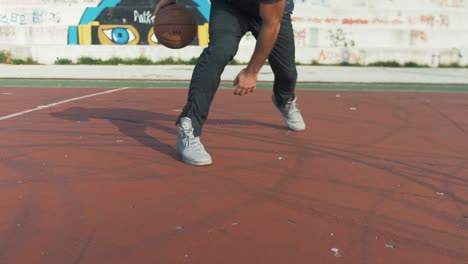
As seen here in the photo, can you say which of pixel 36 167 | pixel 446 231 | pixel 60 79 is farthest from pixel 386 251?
pixel 60 79

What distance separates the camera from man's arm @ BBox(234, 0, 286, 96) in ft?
9.82

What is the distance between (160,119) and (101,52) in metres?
12.9

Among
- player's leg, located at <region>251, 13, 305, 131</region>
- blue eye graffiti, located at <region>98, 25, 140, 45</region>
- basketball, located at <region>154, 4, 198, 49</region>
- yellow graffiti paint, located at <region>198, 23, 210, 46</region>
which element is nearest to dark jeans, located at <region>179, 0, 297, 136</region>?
player's leg, located at <region>251, 13, 305, 131</region>

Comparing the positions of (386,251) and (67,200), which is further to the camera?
(67,200)

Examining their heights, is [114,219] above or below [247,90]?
below

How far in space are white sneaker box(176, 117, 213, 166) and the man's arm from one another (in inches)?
25.1

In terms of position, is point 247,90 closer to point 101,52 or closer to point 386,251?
point 386,251

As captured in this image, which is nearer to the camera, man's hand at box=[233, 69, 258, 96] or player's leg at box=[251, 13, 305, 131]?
man's hand at box=[233, 69, 258, 96]

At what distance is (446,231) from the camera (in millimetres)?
2510

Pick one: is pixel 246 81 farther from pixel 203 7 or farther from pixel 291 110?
pixel 203 7

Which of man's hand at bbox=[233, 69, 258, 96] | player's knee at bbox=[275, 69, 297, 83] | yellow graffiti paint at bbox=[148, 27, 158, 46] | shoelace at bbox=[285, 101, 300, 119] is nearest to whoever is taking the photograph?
man's hand at bbox=[233, 69, 258, 96]

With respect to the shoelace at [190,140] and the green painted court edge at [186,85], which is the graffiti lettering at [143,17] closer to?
the green painted court edge at [186,85]

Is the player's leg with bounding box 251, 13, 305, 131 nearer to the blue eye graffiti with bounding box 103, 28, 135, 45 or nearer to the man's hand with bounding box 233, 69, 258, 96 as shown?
the man's hand with bounding box 233, 69, 258, 96

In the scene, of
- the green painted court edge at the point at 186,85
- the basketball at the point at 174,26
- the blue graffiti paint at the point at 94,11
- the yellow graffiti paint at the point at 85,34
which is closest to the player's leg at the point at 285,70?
the basketball at the point at 174,26
